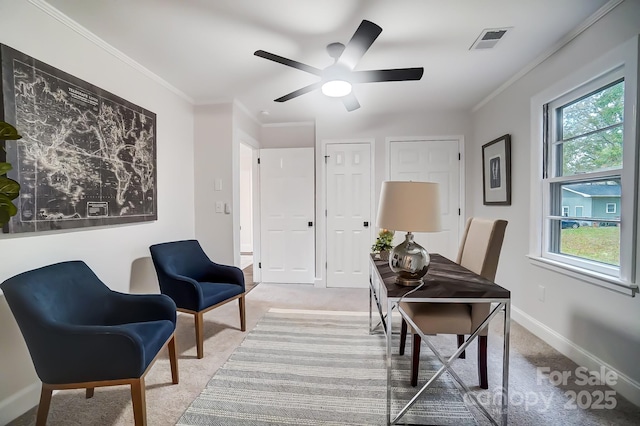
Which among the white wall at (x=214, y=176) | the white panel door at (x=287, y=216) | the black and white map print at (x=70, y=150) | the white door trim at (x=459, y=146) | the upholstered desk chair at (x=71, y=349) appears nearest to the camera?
the upholstered desk chair at (x=71, y=349)

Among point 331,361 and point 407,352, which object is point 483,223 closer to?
point 407,352

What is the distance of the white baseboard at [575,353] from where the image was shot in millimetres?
1556

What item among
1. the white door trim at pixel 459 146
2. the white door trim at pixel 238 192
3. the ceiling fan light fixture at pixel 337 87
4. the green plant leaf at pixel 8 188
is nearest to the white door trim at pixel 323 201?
the white door trim at pixel 459 146

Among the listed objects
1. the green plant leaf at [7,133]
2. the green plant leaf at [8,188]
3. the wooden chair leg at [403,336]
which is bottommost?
the wooden chair leg at [403,336]

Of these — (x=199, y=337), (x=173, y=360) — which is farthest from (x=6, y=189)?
(x=199, y=337)

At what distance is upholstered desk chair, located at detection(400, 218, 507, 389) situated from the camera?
5.14 ft

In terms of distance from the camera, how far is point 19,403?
1495mm

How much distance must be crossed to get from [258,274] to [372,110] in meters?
2.75

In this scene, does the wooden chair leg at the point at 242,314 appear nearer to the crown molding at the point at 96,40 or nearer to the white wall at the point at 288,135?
the crown molding at the point at 96,40

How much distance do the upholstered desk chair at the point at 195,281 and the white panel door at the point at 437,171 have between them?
222 centimetres

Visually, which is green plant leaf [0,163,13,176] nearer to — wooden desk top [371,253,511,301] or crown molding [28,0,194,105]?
crown molding [28,0,194,105]

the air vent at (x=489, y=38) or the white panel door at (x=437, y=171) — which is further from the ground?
the air vent at (x=489, y=38)

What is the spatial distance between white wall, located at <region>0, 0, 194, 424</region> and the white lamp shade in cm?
202

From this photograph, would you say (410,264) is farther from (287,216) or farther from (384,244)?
(287,216)
